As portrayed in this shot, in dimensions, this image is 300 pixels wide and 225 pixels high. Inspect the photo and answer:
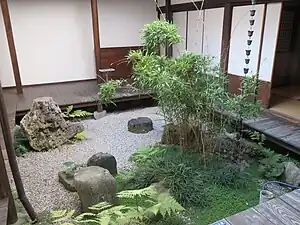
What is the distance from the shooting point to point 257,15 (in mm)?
4062

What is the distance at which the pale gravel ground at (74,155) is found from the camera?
9.05 ft

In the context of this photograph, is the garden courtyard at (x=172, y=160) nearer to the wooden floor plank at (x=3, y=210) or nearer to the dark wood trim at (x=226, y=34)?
the wooden floor plank at (x=3, y=210)

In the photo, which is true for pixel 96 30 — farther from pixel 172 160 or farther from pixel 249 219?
pixel 249 219

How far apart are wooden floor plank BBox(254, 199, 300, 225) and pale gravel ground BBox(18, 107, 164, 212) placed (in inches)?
72.9

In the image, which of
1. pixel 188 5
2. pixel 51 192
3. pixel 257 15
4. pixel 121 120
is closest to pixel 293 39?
pixel 257 15

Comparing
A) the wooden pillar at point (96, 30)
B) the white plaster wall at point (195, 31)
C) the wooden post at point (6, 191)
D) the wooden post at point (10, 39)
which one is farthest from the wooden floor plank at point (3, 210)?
the white plaster wall at point (195, 31)

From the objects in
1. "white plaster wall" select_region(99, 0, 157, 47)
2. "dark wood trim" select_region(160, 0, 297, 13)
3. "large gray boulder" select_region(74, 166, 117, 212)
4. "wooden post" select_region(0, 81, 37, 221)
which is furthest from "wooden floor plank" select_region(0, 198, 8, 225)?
"white plaster wall" select_region(99, 0, 157, 47)

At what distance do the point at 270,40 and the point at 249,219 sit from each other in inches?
125

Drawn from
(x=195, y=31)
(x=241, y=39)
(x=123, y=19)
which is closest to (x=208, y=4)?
(x=195, y=31)

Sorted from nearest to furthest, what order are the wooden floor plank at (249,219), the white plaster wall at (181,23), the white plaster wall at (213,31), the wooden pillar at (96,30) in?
the wooden floor plank at (249,219), the white plaster wall at (213,31), the wooden pillar at (96,30), the white plaster wall at (181,23)

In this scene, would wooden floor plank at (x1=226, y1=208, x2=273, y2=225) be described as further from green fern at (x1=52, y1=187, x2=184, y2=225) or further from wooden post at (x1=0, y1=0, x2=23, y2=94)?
wooden post at (x1=0, y1=0, x2=23, y2=94)

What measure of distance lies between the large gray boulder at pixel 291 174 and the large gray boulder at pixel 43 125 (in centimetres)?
312

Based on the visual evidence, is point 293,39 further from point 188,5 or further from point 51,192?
point 51,192

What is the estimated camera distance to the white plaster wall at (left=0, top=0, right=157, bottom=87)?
572 cm
